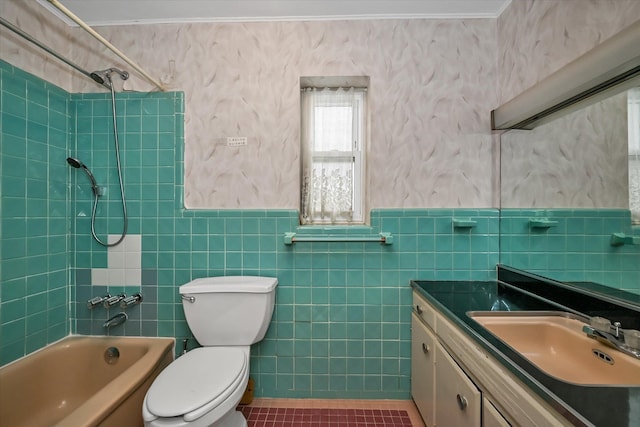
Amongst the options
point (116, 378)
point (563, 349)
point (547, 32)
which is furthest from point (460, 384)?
point (547, 32)

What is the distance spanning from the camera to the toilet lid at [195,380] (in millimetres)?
1014

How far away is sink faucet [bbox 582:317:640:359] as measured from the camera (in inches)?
32.3

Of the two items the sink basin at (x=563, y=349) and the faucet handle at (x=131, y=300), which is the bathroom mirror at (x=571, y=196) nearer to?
the sink basin at (x=563, y=349)

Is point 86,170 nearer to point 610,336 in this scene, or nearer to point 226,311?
point 226,311

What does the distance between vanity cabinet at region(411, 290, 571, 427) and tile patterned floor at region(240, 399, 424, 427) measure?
123 mm

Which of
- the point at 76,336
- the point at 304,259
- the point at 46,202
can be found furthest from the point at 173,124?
the point at 76,336

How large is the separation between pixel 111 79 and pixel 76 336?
1629 millimetres

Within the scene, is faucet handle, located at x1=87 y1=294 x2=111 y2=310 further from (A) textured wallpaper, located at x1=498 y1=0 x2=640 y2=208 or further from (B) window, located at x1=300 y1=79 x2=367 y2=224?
(A) textured wallpaper, located at x1=498 y1=0 x2=640 y2=208

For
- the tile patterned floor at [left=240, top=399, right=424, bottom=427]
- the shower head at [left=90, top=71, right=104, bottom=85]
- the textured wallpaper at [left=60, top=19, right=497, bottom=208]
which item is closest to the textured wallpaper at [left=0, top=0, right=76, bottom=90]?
the textured wallpaper at [left=60, top=19, right=497, bottom=208]

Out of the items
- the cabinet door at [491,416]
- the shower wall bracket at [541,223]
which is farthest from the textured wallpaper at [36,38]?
the shower wall bracket at [541,223]

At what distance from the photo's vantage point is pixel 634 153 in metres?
0.97

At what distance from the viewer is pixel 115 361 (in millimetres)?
1583

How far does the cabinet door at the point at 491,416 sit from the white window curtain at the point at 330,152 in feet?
3.66

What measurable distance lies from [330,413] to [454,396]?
2.67ft
